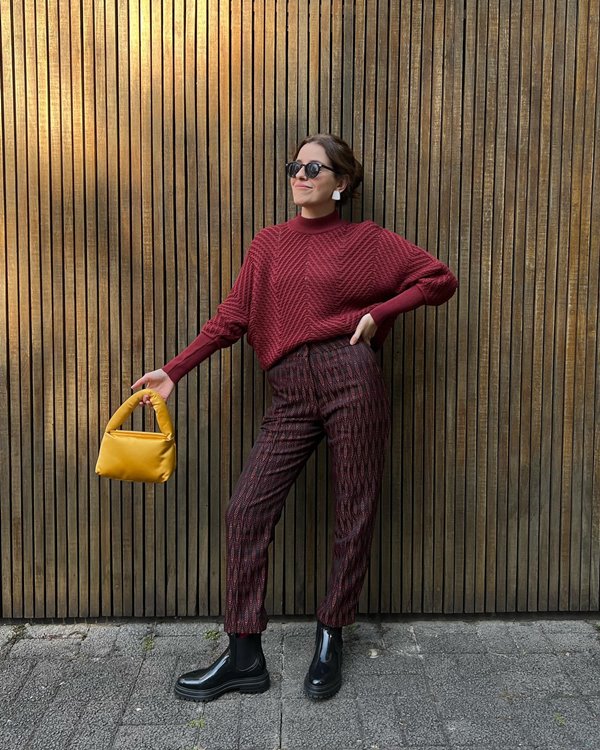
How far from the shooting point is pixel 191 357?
283cm

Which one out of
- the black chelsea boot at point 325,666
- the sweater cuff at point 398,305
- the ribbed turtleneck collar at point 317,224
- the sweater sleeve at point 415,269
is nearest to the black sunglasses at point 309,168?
the ribbed turtleneck collar at point 317,224

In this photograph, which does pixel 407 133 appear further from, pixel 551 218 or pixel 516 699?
pixel 516 699

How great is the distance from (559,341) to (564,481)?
0.65 metres

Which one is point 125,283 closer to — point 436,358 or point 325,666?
point 436,358

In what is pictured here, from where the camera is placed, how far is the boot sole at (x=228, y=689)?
2.69 meters

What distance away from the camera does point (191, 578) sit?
3.33 metres

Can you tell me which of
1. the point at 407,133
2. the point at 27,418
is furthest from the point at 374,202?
the point at 27,418

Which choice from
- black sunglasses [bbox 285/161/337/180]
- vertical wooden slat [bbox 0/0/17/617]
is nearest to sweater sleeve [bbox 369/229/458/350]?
black sunglasses [bbox 285/161/337/180]

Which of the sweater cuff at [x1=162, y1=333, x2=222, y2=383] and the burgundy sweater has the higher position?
the burgundy sweater

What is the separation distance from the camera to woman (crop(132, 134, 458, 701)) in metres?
2.75

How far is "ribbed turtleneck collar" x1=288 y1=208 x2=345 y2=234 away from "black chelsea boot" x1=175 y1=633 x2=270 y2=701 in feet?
5.13

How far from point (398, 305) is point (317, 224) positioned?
46 cm

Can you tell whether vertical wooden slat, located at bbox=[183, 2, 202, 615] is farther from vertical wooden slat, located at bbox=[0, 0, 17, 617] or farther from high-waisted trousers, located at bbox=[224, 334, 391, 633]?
vertical wooden slat, located at bbox=[0, 0, 17, 617]

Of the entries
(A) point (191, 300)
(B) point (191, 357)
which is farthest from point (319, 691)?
(A) point (191, 300)
